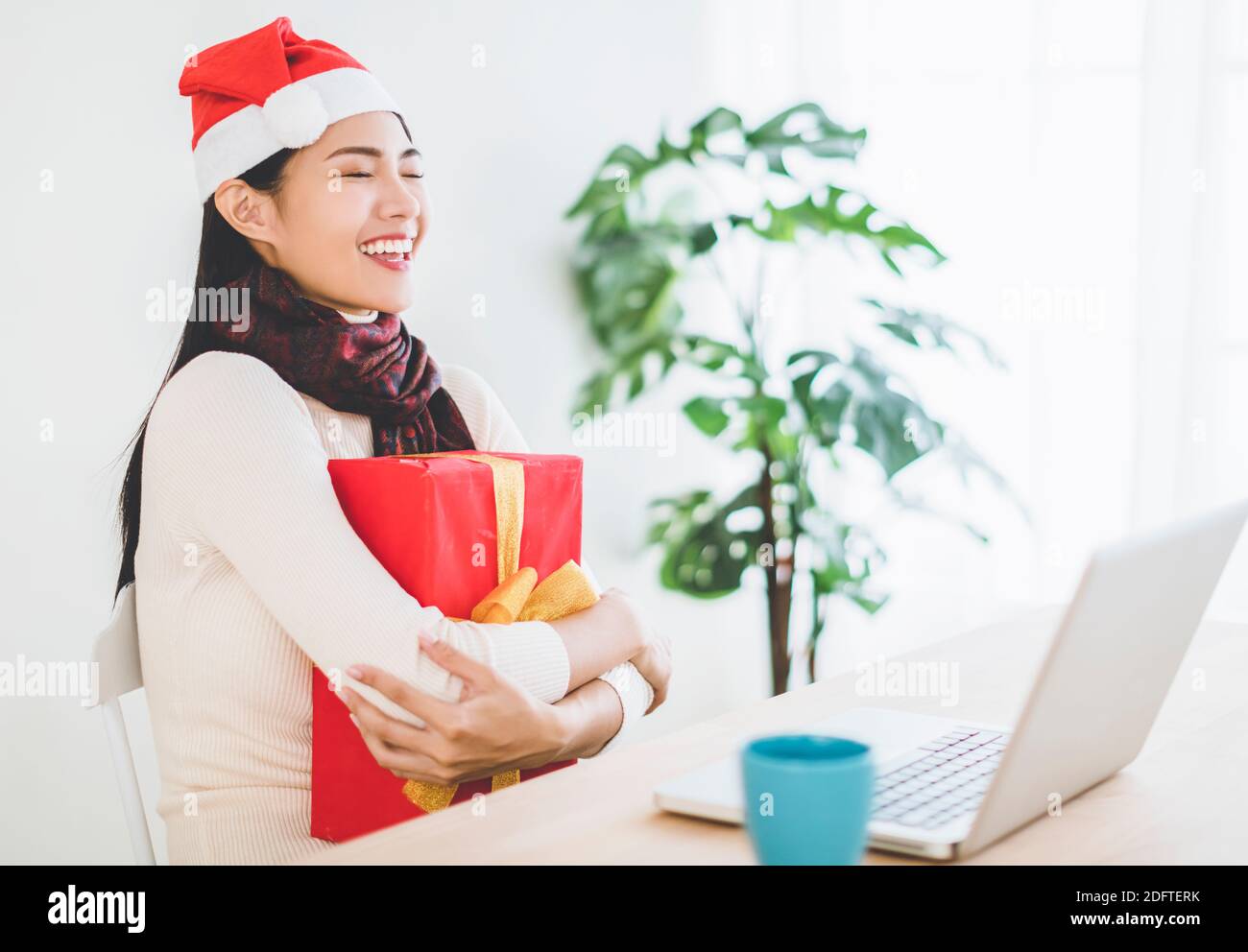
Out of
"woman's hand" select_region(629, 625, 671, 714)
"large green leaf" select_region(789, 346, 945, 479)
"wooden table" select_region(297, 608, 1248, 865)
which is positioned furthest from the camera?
"large green leaf" select_region(789, 346, 945, 479)

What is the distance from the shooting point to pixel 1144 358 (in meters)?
2.71

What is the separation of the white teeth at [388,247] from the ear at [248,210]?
0.11 meters

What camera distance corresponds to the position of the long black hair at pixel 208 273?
1.38m

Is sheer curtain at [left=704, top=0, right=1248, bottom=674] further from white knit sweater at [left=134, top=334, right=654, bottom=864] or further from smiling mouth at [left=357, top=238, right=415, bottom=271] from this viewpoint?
white knit sweater at [left=134, top=334, right=654, bottom=864]

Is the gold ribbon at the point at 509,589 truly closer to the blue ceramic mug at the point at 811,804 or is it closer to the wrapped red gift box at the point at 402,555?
the wrapped red gift box at the point at 402,555

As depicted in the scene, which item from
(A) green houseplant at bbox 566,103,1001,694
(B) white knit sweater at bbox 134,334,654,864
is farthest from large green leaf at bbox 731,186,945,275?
(B) white knit sweater at bbox 134,334,654,864

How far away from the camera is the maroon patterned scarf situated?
1.36 meters

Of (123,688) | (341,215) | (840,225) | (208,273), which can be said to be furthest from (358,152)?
(840,225)

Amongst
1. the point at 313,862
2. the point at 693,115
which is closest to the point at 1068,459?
the point at 693,115

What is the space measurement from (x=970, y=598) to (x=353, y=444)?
6.74ft

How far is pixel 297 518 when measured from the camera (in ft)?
3.74

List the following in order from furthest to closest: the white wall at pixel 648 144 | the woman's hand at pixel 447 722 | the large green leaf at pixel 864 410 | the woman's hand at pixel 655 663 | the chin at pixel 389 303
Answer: the large green leaf at pixel 864 410, the white wall at pixel 648 144, the chin at pixel 389 303, the woman's hand at pixel 655 663, the woman's hand at pixel 447 722

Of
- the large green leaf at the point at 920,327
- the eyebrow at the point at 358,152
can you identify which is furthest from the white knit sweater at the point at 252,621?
the large green leaf at the point at 920,327

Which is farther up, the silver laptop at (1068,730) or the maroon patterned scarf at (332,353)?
the maroon patterned scarf at (332,353)
